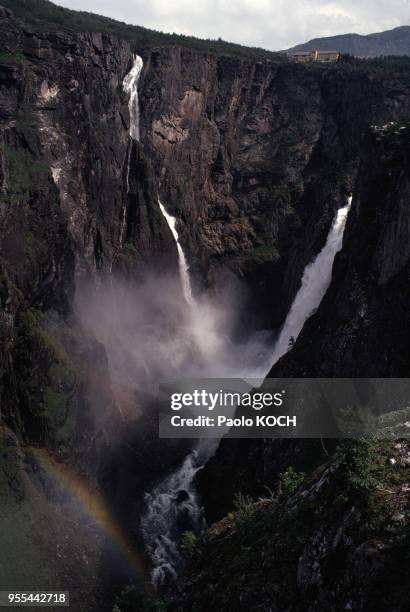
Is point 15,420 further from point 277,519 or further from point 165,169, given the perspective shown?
point 165,169

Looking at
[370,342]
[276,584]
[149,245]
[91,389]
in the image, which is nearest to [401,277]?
[370,342]

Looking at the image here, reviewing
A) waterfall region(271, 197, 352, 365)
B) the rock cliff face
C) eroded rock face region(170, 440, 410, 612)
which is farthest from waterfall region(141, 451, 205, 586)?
eroded rock face region(170, 440, 410, 612)

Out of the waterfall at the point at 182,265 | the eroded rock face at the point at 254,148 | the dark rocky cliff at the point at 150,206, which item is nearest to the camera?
the dark rocky cliff at the point at 150,206

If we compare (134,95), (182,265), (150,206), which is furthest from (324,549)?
(134,95)

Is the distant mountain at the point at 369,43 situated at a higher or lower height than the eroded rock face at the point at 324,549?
higher

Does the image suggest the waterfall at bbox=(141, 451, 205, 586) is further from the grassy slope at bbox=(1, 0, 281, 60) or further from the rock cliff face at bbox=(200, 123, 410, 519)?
the grassy slope at bbox=(1, 0, 281, 60)

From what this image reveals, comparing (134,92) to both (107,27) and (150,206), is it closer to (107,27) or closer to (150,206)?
(150,206)

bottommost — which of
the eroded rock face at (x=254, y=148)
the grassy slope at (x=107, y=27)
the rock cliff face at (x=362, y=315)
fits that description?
the rock cliff face at (x=362, y=315)

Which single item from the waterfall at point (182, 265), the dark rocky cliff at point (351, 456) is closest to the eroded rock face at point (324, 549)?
the dark rocky cliff at point (351, 456)

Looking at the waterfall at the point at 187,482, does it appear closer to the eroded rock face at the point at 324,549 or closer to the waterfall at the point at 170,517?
the waterfall at the point at 170,517
